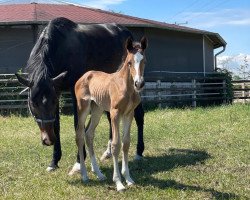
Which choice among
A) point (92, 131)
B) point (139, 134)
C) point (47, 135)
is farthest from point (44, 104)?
point (139, 134)

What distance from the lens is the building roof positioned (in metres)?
19.5

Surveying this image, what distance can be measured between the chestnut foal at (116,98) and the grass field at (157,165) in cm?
43

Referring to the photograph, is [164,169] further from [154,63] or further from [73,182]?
[154,63]

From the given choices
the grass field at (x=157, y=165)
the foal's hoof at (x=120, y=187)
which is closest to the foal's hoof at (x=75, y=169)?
the grass field at (x=157, y=165)

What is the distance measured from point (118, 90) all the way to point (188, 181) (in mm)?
1642

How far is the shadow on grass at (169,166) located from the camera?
618cm

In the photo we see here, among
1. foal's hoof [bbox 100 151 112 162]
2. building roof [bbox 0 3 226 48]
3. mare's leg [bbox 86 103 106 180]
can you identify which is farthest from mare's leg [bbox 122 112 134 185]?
building roof [bbox 0 3 226 48]

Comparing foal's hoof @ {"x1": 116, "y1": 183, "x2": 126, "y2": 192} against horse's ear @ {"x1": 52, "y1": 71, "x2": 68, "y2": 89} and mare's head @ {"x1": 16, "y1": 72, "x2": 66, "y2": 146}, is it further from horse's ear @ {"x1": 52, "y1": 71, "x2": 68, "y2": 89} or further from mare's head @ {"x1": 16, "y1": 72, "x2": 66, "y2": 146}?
horse's ear @ {"x1": 52, "y1": 71, "x2": 68, "y2": 89}

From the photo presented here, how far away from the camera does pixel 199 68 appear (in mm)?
26797

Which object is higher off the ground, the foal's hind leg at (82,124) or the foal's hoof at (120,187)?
the foal's hind leg at (82,124)

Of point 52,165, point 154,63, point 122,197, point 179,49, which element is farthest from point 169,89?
point 122,197

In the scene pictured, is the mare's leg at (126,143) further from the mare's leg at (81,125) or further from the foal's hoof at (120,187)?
the mare's leg at (81,125)

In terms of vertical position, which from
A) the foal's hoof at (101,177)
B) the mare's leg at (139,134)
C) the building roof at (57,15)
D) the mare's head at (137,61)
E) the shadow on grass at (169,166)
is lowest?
the shadow on grass at (169,166)

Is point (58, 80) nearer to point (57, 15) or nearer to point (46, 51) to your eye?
point (46, 51)
